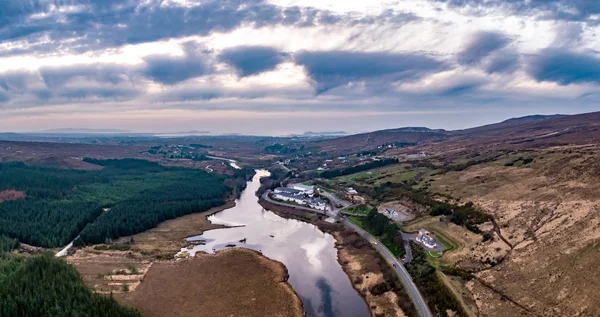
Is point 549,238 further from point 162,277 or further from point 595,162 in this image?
point 162,277

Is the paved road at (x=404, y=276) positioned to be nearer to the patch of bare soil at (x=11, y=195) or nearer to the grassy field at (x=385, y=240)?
the grassy field at (x=385, y=240)

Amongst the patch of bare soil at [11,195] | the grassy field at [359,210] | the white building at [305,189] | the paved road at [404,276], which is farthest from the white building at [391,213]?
the patch of bare soil at [11,195]

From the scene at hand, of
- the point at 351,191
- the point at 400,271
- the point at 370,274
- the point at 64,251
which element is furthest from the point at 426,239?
the point at 64,251

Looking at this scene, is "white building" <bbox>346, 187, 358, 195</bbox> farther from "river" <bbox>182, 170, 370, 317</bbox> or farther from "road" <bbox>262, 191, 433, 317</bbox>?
"river" <bbox>182, 170, 370, 317</bbox>

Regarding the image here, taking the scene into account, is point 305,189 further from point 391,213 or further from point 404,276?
point 404,276

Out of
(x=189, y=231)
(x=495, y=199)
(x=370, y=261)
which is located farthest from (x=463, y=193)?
(x=189, y=231)

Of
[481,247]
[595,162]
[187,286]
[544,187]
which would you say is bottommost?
[187,286]
